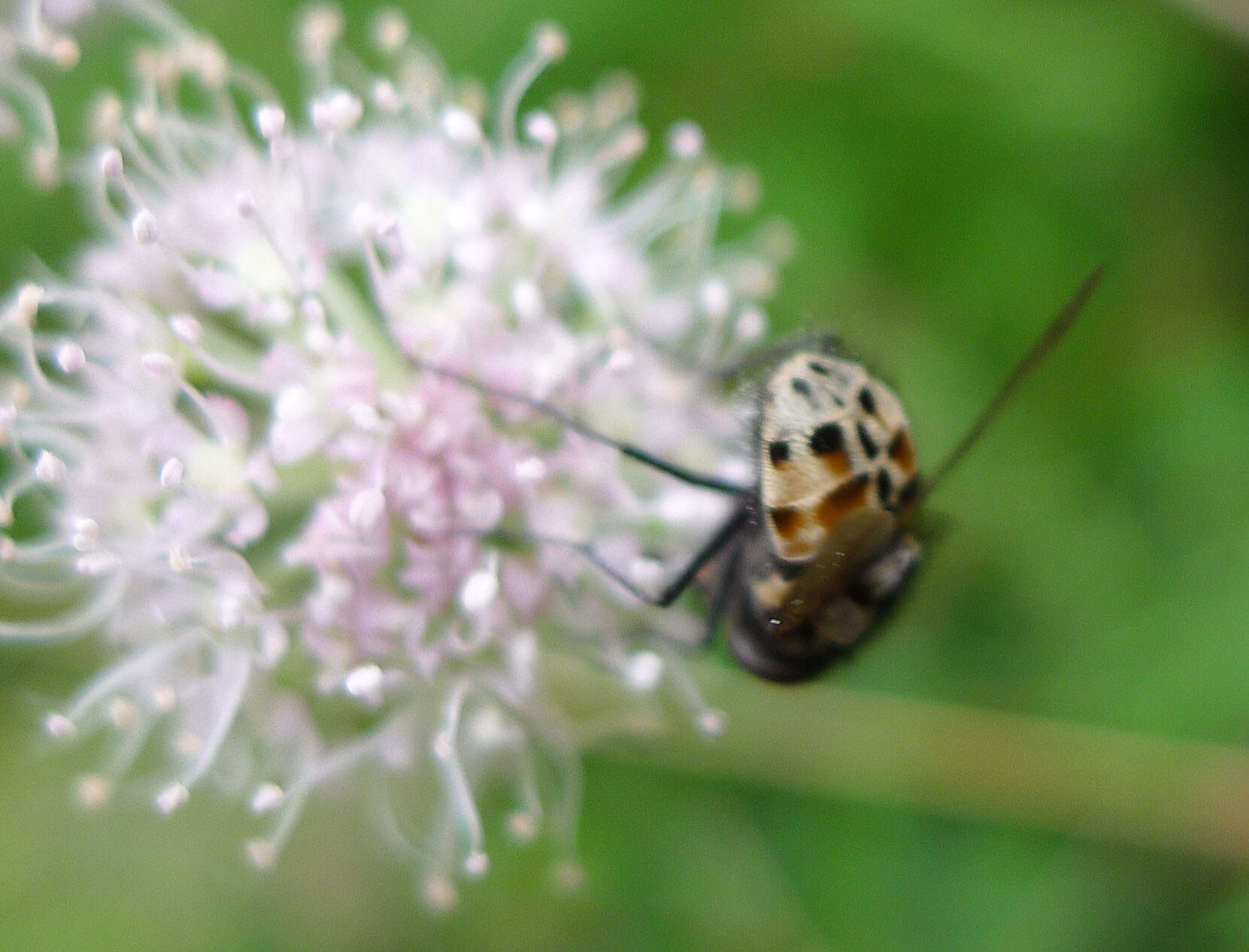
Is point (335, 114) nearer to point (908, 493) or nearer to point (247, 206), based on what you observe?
point (247, 206)

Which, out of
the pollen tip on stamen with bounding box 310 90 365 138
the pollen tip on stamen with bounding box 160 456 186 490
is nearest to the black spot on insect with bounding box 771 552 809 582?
the pollen tip on stamen with bounding box 160 456 186 490

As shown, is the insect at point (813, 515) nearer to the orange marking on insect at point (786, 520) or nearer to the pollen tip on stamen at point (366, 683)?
the orange marking on insect at point (786, 520)

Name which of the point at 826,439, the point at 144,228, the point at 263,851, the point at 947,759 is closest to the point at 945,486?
the point at 947,759

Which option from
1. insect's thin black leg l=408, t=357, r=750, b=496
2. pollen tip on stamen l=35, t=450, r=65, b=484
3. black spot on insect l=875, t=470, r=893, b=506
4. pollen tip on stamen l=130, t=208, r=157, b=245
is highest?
black spot on insect l=875, t=470, r=893, b=506

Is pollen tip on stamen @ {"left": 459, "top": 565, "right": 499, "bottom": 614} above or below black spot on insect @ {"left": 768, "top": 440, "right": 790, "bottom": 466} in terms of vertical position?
below

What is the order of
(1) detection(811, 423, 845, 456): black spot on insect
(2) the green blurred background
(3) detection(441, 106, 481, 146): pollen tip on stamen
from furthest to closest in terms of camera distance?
(2) the green blurred background, (3) detection(441, 106, 481, 146): pollen tip on stamen, (1) detection(811, 423, 845, 456): black spot on insect

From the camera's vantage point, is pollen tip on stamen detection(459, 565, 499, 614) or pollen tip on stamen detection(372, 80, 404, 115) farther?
pollen tip on stamen detection(372, 80, 404, 115)

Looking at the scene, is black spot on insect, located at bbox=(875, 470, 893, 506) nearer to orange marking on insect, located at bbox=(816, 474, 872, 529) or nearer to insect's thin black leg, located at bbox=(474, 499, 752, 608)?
orange marking on insect, located at bbox=(816, 474, 872, 529)

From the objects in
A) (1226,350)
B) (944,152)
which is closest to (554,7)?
(944,152)
